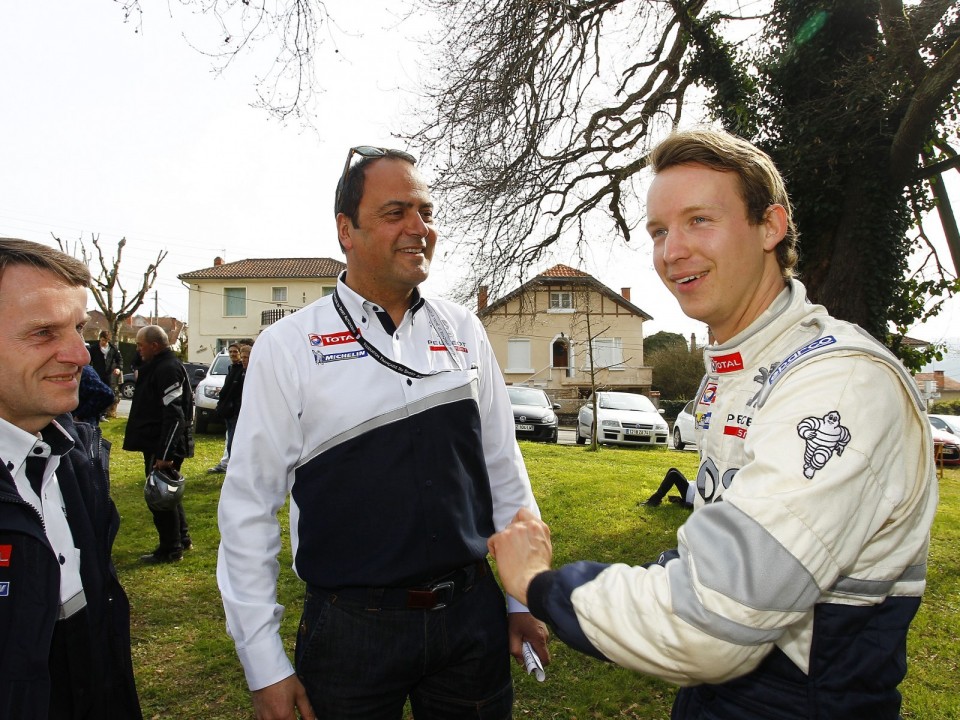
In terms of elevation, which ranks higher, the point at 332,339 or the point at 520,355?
the point at 520,355

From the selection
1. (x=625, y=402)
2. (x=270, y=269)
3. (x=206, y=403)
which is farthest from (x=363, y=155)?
(x=270, y=269)

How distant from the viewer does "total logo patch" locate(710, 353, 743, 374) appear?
153 cm

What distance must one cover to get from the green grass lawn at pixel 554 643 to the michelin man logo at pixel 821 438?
2954 mm

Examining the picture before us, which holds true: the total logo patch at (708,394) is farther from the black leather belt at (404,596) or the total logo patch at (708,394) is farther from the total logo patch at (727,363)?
the black leather belt at (404,596)

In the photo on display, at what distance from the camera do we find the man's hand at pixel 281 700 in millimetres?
1882

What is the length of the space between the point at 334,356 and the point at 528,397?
49.4 ft

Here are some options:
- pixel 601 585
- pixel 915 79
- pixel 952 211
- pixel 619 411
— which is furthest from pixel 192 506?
pixel 619 411

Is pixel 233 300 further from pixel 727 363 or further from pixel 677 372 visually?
pixel 727 363

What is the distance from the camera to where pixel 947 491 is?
10.6 meters

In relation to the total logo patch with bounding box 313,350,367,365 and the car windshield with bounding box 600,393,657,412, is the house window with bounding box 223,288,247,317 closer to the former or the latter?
the car windshield with bounding box 600,393,657,412

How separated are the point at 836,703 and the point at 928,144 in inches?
334

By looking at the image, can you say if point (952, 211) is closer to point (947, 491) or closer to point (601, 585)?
point (947, 491)

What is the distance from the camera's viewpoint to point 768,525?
3.50ft

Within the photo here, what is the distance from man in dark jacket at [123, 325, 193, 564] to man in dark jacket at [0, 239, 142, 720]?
13.4 feet
